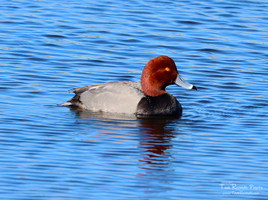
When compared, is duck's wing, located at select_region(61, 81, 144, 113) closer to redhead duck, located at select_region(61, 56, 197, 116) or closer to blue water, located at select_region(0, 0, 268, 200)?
redhead duck, located at select_region(61, 56, 197, 116)

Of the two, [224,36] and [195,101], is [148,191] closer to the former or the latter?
[195,101]

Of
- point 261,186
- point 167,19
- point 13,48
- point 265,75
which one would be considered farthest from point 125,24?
point 261,186

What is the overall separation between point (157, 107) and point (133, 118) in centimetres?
50

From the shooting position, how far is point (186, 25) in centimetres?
1717

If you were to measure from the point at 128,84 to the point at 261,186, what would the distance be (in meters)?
4.03

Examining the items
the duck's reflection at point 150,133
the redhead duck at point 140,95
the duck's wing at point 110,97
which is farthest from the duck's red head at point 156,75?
the duck's reflection at point 150,133

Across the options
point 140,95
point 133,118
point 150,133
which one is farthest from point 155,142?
point 140,95

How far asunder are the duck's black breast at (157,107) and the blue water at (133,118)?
23 cm

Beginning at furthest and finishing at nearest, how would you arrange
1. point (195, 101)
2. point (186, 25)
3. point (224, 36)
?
point (186, 25), point (224, 36), point (195, 101)

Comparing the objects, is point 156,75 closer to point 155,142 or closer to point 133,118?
point 133,118

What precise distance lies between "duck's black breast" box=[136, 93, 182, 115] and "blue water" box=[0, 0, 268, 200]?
0.76ft

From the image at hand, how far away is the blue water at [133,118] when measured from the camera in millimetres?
6941

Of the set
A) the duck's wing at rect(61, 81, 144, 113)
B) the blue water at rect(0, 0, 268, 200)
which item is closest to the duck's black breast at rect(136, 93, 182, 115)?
the duck's wing at rect(61, 81, 144, 113)

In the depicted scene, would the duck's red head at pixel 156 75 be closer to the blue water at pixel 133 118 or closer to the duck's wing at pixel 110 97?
the duck's wing at pixel 110 97
